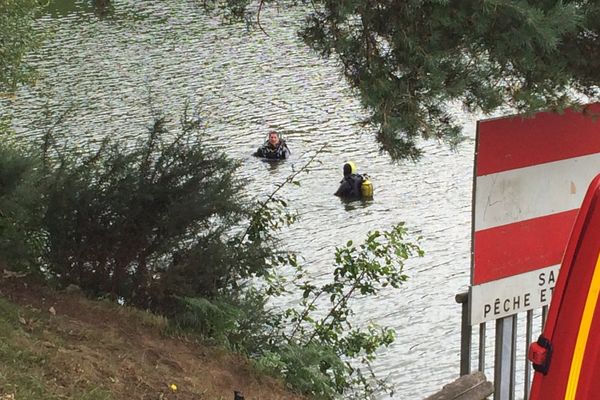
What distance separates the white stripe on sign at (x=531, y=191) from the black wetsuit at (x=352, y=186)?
14496 millimetres

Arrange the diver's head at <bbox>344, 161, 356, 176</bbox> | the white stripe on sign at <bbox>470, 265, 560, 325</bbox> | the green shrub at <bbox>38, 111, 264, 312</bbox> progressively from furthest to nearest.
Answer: the diver's head at <bbox>344, 161, 356, 176</bbox> → the green shrub at <bbox>38, 111, 264, 312</bbox> → the white stripe on sign at <bbox>470, 265, 560, 325</bbox>

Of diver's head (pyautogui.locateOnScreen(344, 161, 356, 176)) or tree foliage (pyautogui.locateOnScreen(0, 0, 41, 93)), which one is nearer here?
tree foliage (pyautogui.locateOnScreen(0, 0, 41, 93))

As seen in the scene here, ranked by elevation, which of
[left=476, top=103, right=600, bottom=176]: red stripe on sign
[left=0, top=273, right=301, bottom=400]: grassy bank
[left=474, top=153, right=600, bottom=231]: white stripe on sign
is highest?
[left=476, top=103, right=600, bottom=176]: red stripe on sign

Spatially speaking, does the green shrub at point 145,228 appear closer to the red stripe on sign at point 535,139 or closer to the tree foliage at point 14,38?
the red stripe on sign at point 535,139

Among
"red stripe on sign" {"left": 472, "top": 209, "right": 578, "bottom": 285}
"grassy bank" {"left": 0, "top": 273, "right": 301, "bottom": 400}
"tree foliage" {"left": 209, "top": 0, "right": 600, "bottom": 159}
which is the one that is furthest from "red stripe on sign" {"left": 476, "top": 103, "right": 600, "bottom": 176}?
"grassy bank" {"left": 0, "top": 273, "right": 301, "bottom": 400}

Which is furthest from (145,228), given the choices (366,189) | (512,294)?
(366,189)

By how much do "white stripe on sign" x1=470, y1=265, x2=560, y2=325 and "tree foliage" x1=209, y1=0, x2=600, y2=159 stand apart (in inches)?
29.8

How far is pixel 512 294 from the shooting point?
471 centimetres

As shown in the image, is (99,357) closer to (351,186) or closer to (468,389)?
(468,389)

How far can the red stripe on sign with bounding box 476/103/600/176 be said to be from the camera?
4.50 metres

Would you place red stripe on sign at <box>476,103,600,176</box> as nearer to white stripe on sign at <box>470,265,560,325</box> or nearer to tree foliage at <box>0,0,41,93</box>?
white stripe on sign at <box>470,265,560,325</box>

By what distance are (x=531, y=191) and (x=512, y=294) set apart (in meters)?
0.51

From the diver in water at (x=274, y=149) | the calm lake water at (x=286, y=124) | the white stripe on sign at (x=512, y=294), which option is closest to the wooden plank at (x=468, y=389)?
the white stripe on sign at (x=512, y=294)

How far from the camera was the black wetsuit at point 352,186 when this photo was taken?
63.4 feet
